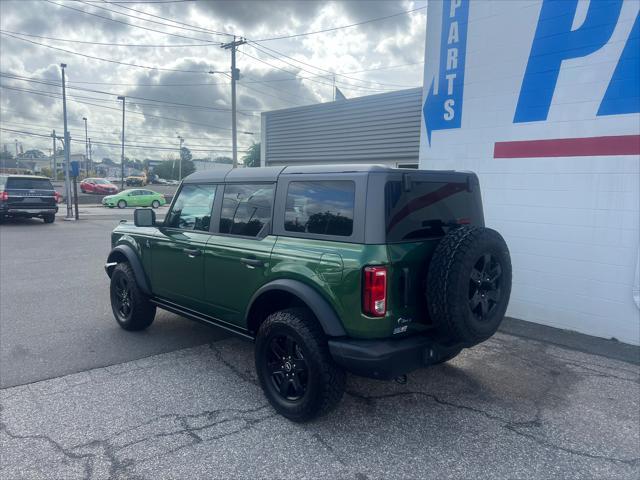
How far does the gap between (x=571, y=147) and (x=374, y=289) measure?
380 centimetres

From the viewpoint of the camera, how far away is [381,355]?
291 cm

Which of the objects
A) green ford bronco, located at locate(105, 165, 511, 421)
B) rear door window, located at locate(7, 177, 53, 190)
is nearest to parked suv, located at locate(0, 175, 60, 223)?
rear door window, located at locate(7, 177, 53, 190)

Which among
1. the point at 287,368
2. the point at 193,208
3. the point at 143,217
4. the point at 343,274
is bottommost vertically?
the point at 287,368

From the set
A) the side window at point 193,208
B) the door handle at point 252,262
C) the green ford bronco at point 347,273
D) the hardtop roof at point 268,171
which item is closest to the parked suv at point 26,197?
the side window at point 193,208

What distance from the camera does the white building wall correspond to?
5.05 m

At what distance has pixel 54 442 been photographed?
119 inches

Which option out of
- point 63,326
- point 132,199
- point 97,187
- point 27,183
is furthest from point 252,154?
point 63,326

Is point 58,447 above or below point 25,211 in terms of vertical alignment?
below

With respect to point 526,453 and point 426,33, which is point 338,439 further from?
point 426,33

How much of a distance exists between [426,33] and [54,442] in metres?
6.48

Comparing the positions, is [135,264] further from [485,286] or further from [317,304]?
[485,286]

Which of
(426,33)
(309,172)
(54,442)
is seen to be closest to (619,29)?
(426,33)

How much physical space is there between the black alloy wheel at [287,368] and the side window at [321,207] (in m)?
0.83

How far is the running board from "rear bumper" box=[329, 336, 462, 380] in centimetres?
110
